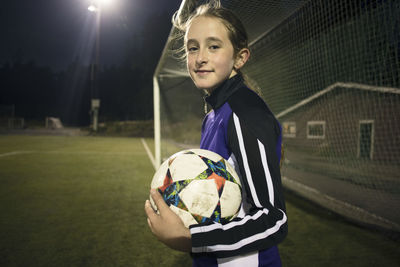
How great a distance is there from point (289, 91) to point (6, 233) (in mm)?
8475

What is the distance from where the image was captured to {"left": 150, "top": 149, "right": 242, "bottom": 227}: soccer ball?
34.0 inches

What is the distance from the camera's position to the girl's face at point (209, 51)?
1021 millimetres

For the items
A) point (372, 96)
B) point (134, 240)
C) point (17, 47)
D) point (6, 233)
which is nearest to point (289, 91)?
point (372, 96)

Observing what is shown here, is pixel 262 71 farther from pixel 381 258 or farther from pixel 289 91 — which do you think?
pixel 381 258

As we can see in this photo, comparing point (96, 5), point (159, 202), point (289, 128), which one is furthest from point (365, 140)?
point (96, 5)

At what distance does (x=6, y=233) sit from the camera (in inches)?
115

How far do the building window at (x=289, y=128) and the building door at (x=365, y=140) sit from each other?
3.46 metres

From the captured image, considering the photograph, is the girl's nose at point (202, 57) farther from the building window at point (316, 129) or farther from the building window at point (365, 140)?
the building window at point (316, 129)

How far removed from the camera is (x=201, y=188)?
899 millimetres

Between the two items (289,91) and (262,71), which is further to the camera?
(289,91)

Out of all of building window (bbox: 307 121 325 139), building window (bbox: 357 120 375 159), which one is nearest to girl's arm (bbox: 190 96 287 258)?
building window (bbox: 357 120 375 159)

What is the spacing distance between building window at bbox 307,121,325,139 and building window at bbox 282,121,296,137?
104 cm

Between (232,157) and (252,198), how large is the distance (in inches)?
9.1

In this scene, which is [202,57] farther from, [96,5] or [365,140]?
[96,5]
